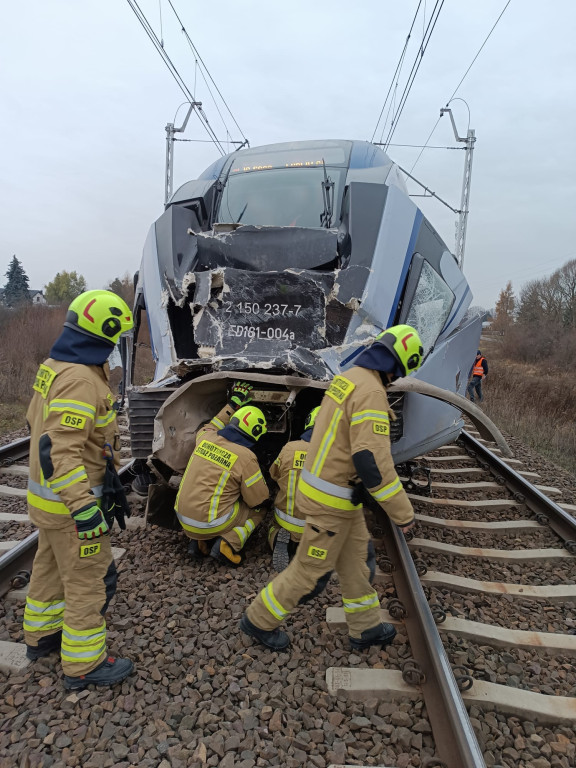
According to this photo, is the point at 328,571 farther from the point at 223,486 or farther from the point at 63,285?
the point at 63,285

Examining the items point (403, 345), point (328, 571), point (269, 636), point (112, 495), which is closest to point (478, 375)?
point (403, 345)

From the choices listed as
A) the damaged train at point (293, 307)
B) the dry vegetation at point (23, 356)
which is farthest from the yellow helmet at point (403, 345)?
the dry vegetation at point (23, 356)

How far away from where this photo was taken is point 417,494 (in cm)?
583

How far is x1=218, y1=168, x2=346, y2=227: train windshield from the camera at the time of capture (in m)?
5.39

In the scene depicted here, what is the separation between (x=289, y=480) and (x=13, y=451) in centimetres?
444

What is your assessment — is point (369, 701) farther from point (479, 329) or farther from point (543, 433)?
point (543, 433)

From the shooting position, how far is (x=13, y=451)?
6965 mm

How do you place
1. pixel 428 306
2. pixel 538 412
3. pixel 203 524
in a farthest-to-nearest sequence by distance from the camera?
1. pixel 538 412
2. pixel 428 306
3. pixel 203 524

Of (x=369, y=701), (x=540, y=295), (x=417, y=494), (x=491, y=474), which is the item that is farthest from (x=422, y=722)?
(x=540, y=295)

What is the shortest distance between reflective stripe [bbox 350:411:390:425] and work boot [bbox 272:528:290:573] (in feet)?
5.40

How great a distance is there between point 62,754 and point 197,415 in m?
2.53

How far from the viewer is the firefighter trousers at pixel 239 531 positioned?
4.10 m

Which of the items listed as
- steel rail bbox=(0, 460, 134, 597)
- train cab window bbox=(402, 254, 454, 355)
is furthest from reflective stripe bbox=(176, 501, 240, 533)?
train cab window bbox=(402, 254, 454, 355)

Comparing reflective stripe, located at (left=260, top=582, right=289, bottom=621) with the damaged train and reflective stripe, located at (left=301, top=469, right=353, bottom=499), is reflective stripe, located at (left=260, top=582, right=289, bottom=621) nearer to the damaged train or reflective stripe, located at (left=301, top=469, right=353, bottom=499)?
reflective stripe, located at (left=301, top=469, right=353, bottom=499)
